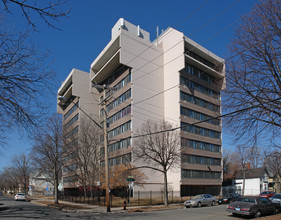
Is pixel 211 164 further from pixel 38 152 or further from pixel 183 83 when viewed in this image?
pixel 38 152

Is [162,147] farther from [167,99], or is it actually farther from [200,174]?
[200,174]

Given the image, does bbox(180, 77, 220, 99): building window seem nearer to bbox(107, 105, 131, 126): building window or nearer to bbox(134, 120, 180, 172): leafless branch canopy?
bbox(107, 105, 131, 126): building window

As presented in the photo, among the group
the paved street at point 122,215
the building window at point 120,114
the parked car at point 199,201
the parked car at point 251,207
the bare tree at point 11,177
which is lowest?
the bare tree at point 11,177

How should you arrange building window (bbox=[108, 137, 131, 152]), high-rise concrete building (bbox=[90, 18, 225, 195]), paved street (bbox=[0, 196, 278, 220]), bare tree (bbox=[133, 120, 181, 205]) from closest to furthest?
paved street (bbox=[0, 196, 278, 220])
bare tree (bbox=[133, 120, 181, 205])
building window (bbox=[108, 137, 131, 152])
high-rise concrete building (bbox=[90, 18, 225, 195])

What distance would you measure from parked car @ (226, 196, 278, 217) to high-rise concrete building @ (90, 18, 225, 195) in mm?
25926

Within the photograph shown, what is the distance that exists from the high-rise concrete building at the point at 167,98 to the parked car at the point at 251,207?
25926 millimetres

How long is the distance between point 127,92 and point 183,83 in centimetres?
1052

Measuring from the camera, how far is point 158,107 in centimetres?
5019

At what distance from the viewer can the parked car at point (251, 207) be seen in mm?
16672

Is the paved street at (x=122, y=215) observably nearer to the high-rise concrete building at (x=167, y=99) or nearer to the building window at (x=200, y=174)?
the high-rise concrete building at (x=167, y=99)

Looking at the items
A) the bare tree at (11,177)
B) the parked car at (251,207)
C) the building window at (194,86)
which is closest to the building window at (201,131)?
the building window at (194,86)

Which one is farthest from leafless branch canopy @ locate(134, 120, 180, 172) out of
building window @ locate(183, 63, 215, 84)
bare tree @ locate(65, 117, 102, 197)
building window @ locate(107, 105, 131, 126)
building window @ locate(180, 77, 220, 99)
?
building window @ locate(183, 63, 215, 84)

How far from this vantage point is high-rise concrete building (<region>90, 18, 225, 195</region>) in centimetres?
4675

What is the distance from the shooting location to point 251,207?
16.7 m
